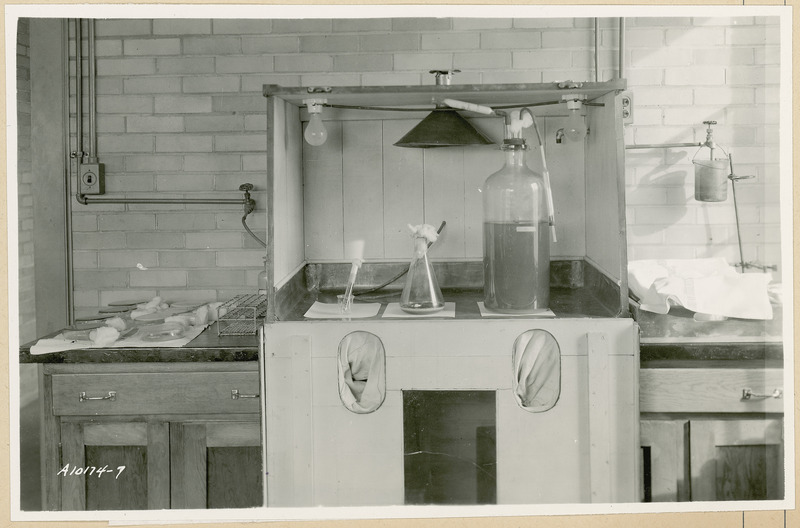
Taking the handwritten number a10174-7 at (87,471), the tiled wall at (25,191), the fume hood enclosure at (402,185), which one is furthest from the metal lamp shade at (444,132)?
the tiled wall at (25,191)

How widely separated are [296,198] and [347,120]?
376 mm

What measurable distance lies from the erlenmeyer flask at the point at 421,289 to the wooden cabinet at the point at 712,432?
2.17ft

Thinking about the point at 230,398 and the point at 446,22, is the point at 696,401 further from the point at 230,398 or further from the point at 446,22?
the point at 446,22

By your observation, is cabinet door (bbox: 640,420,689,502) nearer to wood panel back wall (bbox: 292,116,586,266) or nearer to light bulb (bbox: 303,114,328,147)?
wood panel back wall (bbox: 292,116,586,266)

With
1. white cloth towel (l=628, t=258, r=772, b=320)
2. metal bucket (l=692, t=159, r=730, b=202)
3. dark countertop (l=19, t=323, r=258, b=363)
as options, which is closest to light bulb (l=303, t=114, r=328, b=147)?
dark countertop (l=19, t=323, r=258, b=363)

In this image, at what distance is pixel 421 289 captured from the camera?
91.4 inches

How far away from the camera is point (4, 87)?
1.78 metres

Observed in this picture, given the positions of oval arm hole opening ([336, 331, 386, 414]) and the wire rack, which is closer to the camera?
oval arm hole opening ([336, 331, 386, 414])

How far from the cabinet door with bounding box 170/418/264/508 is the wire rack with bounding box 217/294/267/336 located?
0.31m

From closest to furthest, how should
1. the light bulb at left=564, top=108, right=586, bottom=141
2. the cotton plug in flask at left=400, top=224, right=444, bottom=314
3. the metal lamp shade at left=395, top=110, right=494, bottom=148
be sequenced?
the cotton plug in flask at left=400, top=224, right=444, bottom=314 → the metal lamp shade at left=395, top=110, right=494, bottom=148 → the light bulb at left=564, top=108, right=586, bottom=141

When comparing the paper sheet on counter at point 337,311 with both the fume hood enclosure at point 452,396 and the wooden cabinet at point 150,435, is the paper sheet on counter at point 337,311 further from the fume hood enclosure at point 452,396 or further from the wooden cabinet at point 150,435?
the wooden cabinet at point 150,435

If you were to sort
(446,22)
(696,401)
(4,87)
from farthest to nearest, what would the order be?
(446,22), (696,401), (4,87)

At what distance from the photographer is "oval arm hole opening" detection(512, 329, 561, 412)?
218 centimetres

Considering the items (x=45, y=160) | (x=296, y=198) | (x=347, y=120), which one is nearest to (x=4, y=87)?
(x=296, y=198)
